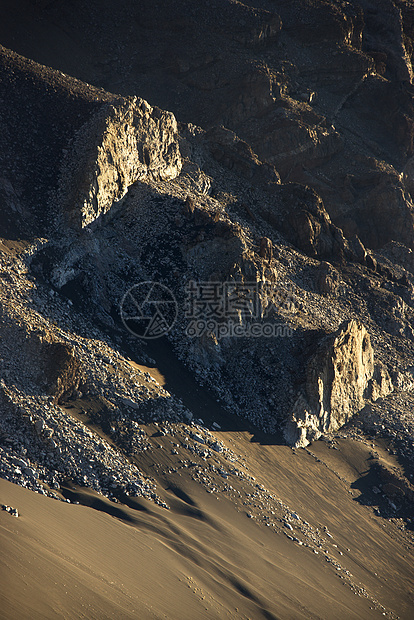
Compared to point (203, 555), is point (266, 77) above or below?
above

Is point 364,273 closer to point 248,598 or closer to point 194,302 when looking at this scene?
point 194,302

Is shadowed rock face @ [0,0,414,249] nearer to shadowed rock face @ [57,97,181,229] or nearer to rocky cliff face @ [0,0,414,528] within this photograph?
rocky cliff face @ [0,0,414,528]

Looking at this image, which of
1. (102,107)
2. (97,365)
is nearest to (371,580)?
(97,365)

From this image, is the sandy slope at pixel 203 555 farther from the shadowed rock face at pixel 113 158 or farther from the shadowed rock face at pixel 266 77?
the shadowed rock face at pixel 266 77
